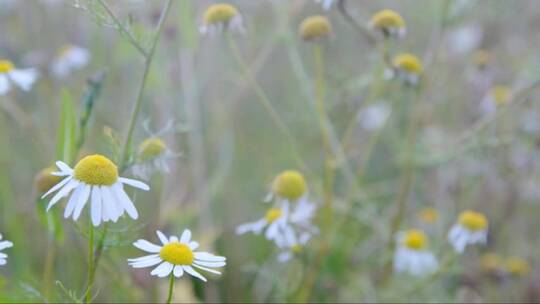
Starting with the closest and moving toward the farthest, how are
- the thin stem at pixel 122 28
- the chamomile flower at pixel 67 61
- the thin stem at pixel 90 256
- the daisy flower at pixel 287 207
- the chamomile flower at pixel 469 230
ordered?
the thin stem at pixel 90 256 → the thin stem at pixel 122 28 → the daisy flower at pixel 287 207 → the chamomile flower at pixel 469 230 → the chamomile flower at pixel 67 61

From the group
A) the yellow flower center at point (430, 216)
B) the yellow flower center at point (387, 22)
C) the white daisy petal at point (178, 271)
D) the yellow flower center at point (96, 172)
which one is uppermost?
the yellow flower center at point (387, 22)

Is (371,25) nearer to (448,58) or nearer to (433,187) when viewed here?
(433,187)

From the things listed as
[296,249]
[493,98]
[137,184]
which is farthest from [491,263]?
[137,184]

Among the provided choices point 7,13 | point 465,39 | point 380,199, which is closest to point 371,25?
point 380,199

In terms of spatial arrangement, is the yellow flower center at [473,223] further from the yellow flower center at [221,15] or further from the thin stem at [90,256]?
the thin stem at [90,256]

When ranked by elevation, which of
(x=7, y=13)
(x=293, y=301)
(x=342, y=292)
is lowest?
(x=293, y=301)

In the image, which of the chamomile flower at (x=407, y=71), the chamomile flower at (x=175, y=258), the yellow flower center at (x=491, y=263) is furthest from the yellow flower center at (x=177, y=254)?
the yellow flower center at (x=491, y=263)
